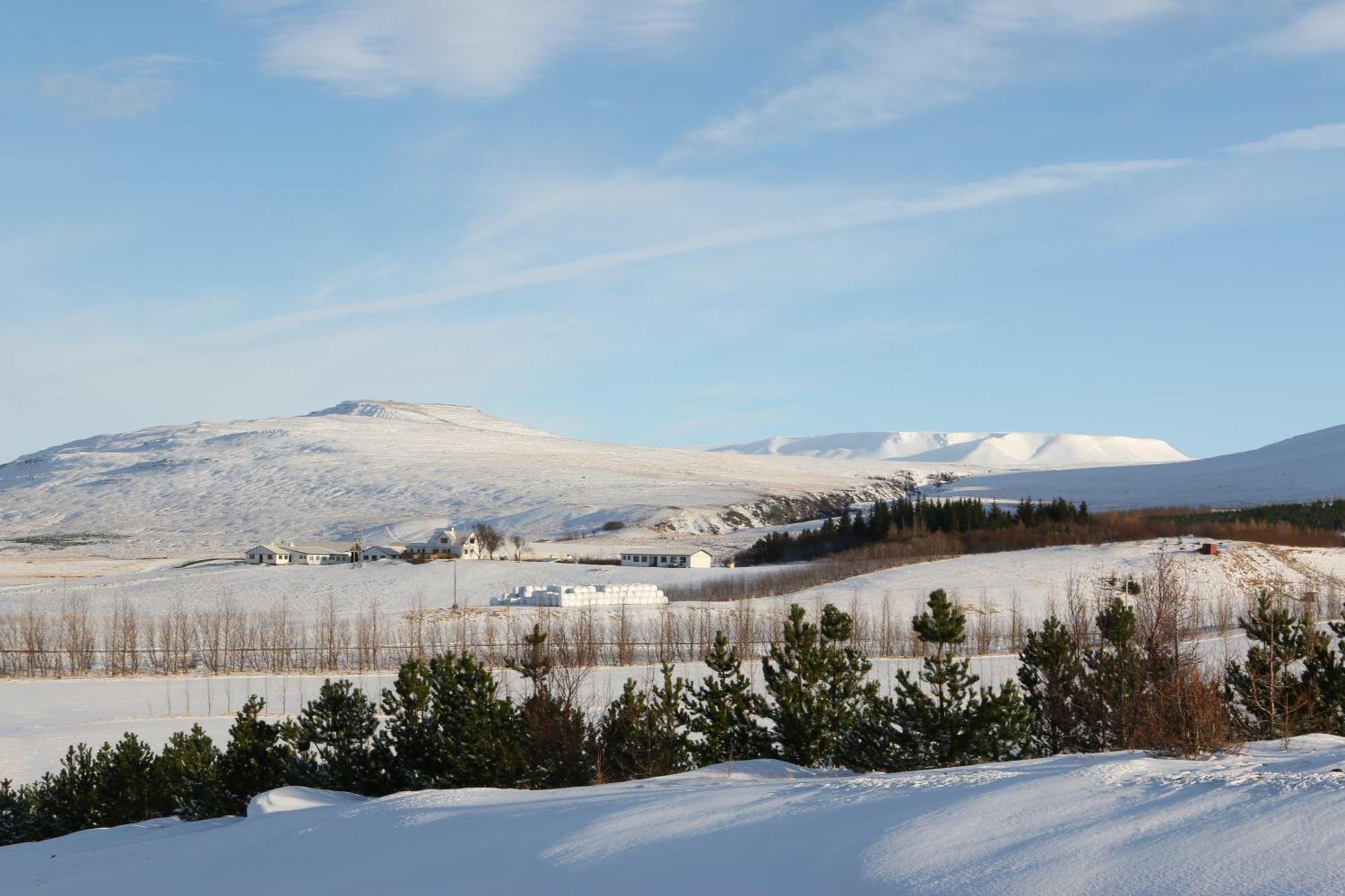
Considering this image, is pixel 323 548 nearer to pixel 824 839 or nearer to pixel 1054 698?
pixel 1054 698

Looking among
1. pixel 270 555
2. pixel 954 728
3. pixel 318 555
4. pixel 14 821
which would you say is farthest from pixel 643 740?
pixel 270 555

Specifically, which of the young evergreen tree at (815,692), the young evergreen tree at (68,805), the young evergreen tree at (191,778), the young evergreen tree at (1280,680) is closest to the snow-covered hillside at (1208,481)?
the young evergreen tree at (1280,680)

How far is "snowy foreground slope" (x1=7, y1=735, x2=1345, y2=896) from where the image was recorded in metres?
8.70

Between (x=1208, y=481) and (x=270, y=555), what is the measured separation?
11541 centimetres

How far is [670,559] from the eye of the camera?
9069 cm

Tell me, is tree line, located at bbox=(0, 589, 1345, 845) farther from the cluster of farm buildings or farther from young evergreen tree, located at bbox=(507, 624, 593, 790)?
the cluster of farm buildings

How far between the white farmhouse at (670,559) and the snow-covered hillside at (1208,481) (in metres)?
66.4

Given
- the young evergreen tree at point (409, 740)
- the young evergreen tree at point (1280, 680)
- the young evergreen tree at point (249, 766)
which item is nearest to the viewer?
the young evergreen tree at point (1280, 680)

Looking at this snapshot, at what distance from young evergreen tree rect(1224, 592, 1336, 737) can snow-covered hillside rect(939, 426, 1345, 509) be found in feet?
389

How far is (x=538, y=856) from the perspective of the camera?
11086 millimetres

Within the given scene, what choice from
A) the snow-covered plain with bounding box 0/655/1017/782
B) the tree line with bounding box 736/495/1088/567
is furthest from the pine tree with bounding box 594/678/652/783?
the tree line with bounding box 736/495/1088/567

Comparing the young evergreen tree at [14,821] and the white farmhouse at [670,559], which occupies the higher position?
the white farmhouse at [670,559]

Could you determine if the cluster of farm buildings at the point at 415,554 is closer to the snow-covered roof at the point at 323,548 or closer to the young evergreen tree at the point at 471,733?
the snow-covered roof at the point at 323,548

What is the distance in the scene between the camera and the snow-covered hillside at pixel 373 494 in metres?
139
